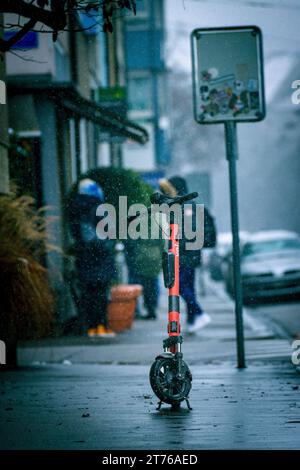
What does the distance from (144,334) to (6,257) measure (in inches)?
179

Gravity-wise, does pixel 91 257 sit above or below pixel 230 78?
below

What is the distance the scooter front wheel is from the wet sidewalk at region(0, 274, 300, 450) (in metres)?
0.12

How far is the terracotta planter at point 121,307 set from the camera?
12.6 m

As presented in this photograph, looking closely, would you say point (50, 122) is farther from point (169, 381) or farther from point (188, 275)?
point (169, 381)

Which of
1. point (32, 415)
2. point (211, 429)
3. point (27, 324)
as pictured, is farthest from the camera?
point (27, 324)

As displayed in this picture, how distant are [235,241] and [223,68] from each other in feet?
5.28

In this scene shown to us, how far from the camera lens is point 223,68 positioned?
862 cm

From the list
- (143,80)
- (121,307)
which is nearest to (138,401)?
(121,307)

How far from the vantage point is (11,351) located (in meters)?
8.62

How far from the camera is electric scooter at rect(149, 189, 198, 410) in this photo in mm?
6098

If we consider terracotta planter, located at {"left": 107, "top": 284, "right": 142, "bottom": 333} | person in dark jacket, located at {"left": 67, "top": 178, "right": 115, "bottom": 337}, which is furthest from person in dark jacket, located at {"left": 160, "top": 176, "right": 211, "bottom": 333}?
terracotta planter, located at {"left": 107, "top": 284, "right": 142, "bottom": 333}

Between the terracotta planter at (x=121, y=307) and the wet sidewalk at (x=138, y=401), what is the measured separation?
5.63 ft
